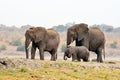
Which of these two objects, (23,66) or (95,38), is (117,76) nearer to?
(23,66)

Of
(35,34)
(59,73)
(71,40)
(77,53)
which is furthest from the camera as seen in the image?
(71,40)

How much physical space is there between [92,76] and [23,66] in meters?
2.75

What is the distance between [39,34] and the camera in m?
28.8

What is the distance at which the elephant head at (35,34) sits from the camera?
28359mm

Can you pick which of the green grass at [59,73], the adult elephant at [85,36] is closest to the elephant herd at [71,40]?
the adult elephant at [85,36]

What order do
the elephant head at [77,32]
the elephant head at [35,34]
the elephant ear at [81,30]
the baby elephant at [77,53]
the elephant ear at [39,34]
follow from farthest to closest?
the elephant ear at [81,30] < the elephant head at [77,32] < the elephant ear at [39,34] < the elephant head at [35,34] < the baby elephant at [77,53]

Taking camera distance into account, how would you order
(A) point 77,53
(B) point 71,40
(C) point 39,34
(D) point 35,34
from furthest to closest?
(B) point 71,40 → (C) point 39,34 → (D) point 35,34 → (A) point 77,53

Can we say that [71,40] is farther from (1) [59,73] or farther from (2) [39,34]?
(1) [59,73]

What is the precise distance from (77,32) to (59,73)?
33.9ft

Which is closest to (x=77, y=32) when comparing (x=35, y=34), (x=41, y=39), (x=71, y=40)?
(x=71, y=40)

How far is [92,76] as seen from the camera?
70.1 ft

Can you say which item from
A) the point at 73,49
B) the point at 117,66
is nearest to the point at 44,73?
the point at 117,66

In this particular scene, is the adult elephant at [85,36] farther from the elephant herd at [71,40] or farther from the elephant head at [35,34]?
the elephant head at [35,34]

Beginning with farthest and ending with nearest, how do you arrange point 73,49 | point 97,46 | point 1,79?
point 97,46 → point 73,49 → point 1,79
